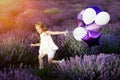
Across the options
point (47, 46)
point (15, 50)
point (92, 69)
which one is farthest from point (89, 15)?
point (92, 69)

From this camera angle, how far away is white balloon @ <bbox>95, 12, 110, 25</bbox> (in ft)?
23.9

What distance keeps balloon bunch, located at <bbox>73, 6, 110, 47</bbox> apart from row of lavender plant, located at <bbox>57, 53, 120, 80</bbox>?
1.09 metres

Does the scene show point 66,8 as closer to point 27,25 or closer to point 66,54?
point 27,25

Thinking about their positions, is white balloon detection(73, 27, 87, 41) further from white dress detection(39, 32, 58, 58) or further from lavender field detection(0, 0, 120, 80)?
white dress detection(39, 32, 58, 58)

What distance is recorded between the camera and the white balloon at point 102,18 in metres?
7.28

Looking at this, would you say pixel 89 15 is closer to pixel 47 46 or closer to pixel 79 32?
pixel 79 32

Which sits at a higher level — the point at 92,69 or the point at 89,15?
the point at 89,15

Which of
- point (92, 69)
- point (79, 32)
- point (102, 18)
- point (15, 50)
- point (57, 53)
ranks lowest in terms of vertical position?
point (57, 53)

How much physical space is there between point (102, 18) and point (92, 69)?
1414mm

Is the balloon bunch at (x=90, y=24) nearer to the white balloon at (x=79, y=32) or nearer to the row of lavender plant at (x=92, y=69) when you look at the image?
the white balloon at (x=79, y=32)

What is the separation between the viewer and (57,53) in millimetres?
8102

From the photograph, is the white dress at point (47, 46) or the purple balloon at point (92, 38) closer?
the white dress at point (47, 46)

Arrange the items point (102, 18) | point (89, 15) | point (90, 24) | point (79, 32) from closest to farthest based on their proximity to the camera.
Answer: point (102, 18), point (79, 32), point (89, 15), point (90, 24)

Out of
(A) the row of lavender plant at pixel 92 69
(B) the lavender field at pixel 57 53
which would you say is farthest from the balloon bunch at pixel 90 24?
(A) the row of lavender plant at pixel 92 69
